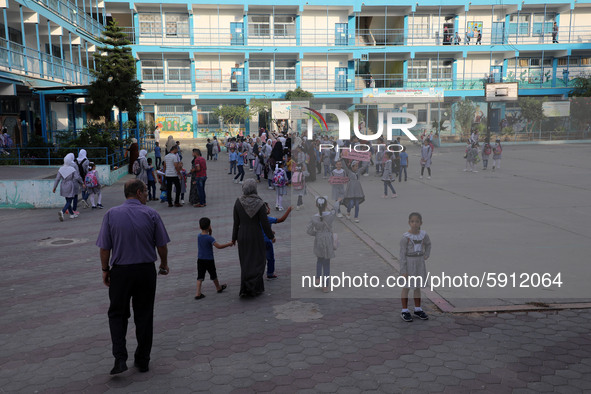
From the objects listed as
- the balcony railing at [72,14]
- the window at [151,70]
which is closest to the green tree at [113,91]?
the balcony railing at [72,14]

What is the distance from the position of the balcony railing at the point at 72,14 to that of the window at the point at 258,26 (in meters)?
12.2

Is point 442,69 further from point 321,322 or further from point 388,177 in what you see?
point 321,322

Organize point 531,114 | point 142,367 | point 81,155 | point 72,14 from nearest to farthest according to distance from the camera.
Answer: point 142,367 < point 531,114 < point 81,155 < point 72,14

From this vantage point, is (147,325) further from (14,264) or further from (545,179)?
(545,179)

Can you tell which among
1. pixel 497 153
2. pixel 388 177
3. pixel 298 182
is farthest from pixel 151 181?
pixel 497 153

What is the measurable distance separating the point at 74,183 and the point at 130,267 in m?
9.43

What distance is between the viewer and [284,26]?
1740 inches

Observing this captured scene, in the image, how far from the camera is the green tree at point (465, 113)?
44.8 ft

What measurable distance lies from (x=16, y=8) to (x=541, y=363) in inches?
1082

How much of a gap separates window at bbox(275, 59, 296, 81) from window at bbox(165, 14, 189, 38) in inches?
319

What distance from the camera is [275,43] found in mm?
44062

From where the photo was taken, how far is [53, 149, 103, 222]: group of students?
13.2 metres

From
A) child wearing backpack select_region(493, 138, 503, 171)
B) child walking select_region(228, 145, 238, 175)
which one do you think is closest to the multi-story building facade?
child walking select_region(228, 145, 238, 175)

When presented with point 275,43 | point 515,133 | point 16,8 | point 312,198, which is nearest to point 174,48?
point 275,43
